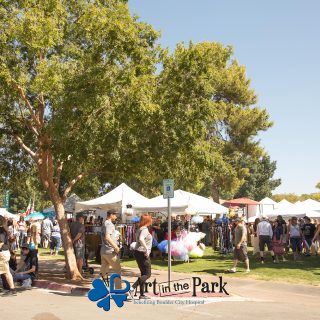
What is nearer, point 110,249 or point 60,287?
point 110,249

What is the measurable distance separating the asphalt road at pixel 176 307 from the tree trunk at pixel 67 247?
5.17ft

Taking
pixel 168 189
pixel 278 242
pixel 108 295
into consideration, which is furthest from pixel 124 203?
pixel 108 295

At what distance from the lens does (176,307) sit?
386 inches

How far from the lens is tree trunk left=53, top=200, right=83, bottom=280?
536 inches

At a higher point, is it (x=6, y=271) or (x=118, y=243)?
(x=118, y=243)

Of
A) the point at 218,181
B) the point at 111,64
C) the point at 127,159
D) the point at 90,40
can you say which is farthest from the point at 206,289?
the point at 218,181

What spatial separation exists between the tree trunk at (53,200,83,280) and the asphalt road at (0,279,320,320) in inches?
62.0

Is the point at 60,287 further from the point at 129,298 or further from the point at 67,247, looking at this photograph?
the point at 129,298

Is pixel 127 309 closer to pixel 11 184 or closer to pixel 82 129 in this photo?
pixel 82 129

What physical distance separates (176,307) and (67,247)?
5.06 metres

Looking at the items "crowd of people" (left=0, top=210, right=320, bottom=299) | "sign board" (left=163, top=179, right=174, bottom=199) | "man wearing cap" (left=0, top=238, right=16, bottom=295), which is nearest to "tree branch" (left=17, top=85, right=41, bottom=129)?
"crowd of people" (left=0, top=210, right=320, bottom=299)

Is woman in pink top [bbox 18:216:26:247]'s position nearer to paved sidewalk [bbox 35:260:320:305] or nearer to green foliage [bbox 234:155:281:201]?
paved sidewalk [bbox 35:260:320:305]

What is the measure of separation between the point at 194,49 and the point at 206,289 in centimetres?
643

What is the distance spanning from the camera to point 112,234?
1080cm
